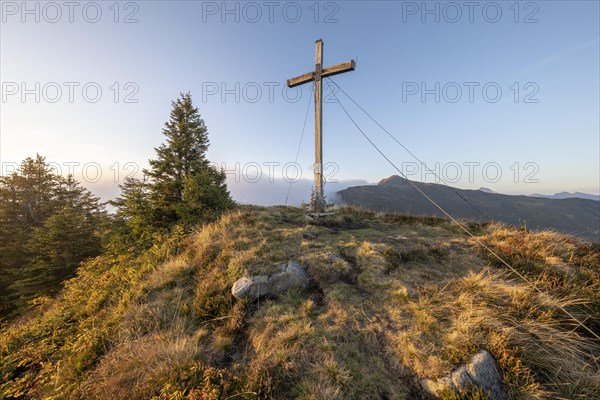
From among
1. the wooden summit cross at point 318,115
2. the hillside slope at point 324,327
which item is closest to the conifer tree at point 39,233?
the hillside slope at point 324,327

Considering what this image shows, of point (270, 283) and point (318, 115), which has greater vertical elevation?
point (318, 115)

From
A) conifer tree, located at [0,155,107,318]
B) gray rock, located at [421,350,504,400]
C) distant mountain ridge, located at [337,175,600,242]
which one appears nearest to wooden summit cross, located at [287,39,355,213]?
gray rock, located at [421,350,504,400]

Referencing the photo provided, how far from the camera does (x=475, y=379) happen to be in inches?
99.0

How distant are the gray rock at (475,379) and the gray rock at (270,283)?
2.53 meters

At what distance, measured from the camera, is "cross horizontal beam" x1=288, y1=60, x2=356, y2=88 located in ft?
26.4

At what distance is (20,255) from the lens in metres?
20.4

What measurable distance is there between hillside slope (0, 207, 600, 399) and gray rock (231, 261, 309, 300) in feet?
0.61

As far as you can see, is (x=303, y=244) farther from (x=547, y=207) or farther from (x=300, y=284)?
(x=547, y=207)

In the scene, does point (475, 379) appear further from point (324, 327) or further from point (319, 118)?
point (319, 118)

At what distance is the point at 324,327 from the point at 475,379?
1.92 metres

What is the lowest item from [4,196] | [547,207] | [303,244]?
[547,207]

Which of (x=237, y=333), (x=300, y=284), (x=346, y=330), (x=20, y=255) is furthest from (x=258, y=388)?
(x=20, y=255)

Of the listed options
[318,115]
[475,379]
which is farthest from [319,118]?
[475,379]

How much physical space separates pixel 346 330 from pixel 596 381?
2.92 meters
